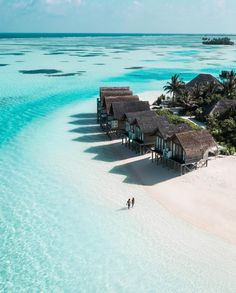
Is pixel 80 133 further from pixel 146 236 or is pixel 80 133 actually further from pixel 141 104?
pixel 146 236

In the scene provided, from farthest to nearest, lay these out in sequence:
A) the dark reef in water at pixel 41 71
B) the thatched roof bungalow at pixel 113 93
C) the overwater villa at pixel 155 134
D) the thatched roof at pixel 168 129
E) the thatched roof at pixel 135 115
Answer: the dark reef in water at pixel 41 71
the thatched roof bungalow at pixel 113 93
the thatched roof at pixel 135 115
the thatched roof at pixel 168 129
the overwater villa at pixel 155 134

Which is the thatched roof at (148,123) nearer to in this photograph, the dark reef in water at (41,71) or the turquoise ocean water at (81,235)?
the turquoise ocean water at (81,235)

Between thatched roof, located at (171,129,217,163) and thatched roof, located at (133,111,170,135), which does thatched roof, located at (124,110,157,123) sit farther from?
thatched roof, located at (171,129,217,163)

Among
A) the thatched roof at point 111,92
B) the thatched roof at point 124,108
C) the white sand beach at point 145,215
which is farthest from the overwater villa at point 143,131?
the thatched roof at point 111,92

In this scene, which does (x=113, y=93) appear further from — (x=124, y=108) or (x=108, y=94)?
(x=124, y=108)

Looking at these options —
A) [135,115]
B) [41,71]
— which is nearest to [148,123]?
[135,115]

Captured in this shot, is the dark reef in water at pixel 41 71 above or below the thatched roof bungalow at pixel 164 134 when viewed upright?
above

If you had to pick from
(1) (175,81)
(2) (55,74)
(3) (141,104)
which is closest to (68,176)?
(3) (141,104)
